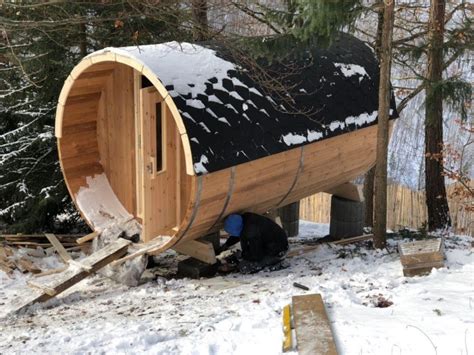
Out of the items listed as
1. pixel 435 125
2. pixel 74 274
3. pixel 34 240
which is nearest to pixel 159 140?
pixel 74 274

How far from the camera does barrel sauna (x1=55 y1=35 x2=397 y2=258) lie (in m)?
7.86

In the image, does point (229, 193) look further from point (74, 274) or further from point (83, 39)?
point (83, 39)

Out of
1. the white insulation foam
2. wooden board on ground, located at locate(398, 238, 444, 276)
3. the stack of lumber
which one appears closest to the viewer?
wooden board on ground, located at locate(398, 238, 444, 276)

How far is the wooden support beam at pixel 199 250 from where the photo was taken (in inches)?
347

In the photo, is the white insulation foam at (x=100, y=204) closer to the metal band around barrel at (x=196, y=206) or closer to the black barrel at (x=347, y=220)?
the metal band around barrel at (x=196, y=206)

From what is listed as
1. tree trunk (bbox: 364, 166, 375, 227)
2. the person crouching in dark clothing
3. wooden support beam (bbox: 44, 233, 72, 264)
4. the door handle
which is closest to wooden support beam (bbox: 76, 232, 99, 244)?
wooden support beam (bbox: 44, 233, 72, 264)

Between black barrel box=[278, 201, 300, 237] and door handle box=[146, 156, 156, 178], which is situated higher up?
door handle box=[146, 156, 156, 178]

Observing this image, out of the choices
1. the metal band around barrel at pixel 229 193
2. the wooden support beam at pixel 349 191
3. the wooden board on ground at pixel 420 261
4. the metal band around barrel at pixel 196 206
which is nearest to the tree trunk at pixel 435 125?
the wooden support beam at pixel 349 191

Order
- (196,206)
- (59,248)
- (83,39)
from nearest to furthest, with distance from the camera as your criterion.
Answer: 1. (196,206)
2. (59,248)
3. (83,39)

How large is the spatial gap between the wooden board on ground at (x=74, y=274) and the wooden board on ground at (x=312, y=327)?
315 centimetres

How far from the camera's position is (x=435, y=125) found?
40.2 ft

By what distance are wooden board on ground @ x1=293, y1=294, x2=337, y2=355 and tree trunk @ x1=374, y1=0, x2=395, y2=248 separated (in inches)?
118

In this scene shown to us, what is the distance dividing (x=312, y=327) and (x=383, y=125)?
4.04 m

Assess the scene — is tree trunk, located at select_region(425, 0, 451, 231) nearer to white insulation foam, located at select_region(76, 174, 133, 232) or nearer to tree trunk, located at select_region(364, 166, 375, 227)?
tree trunk, located at select_region(364, 166, 375, 227)
